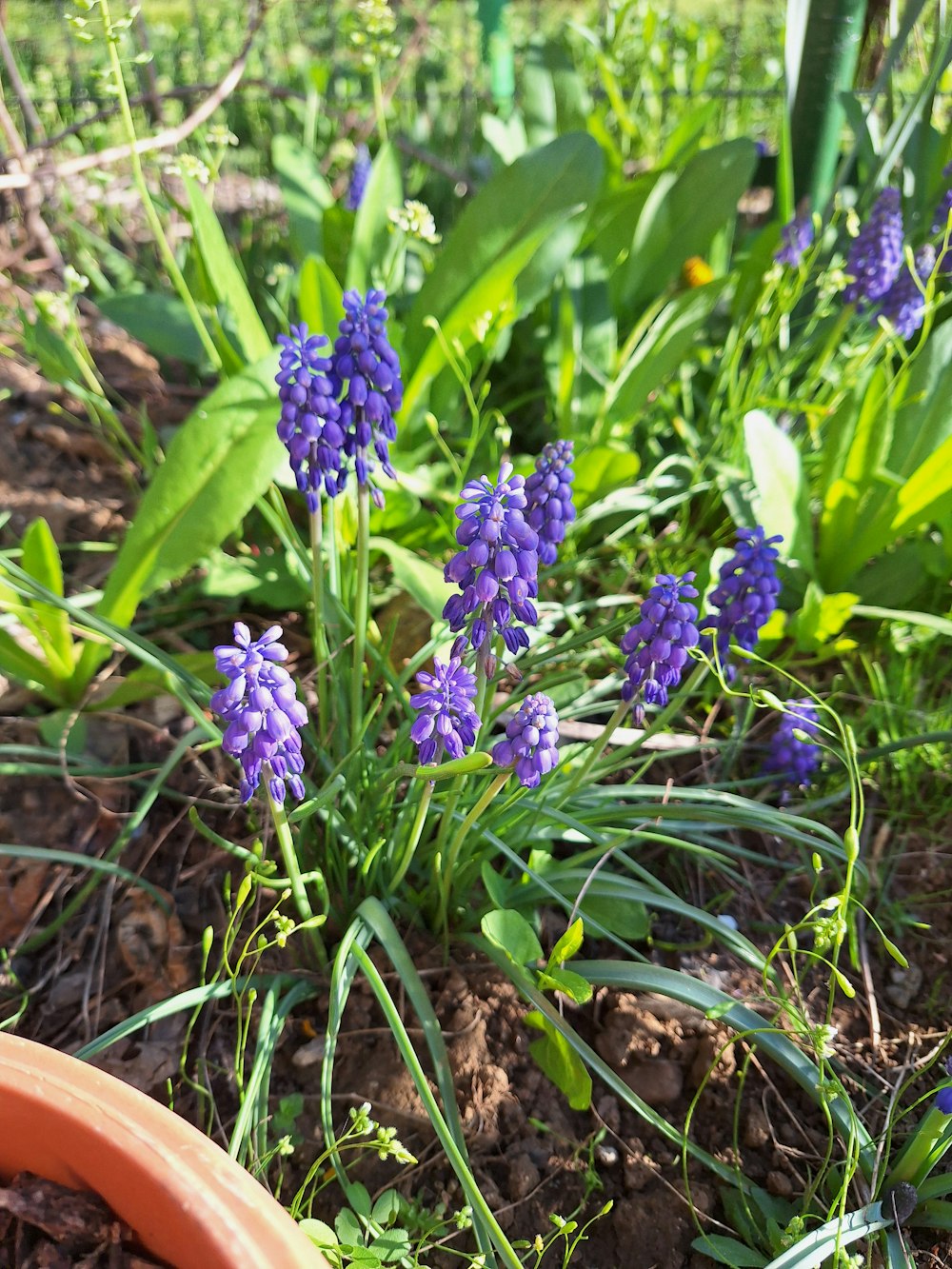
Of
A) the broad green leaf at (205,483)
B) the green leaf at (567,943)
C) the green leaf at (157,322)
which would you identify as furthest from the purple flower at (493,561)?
the green leaf at (157,322)

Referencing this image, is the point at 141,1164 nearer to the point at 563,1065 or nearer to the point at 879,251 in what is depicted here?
the point at 563,1065

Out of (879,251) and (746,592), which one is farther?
(879,251)

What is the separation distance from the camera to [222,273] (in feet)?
6.56

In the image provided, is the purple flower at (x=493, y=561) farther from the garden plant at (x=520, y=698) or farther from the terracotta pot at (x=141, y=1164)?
the terracotta pot at (x=141, y=1164)

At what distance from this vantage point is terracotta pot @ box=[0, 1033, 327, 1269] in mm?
944

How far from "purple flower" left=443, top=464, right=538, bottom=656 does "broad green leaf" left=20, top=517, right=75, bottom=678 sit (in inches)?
39.1

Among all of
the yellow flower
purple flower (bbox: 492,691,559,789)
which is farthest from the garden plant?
the yellow flower

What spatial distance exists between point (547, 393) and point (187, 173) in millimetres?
921

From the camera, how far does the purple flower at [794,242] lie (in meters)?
2.17

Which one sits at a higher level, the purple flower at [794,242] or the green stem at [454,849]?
the purple flower at [794,242]

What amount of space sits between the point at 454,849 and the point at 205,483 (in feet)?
2.73

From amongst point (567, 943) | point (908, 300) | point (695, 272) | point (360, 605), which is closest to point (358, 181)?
point (695, 272)

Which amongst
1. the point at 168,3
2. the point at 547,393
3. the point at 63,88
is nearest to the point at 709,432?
the point at 547,393

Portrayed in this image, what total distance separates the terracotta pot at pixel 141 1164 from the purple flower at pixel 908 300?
200 centimetres
